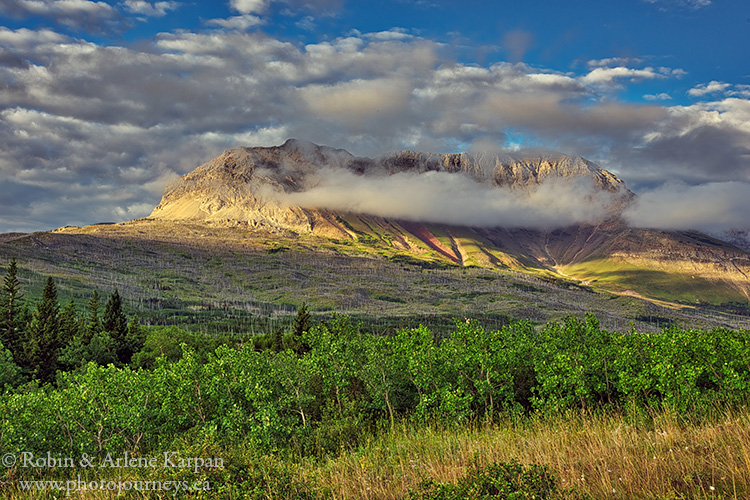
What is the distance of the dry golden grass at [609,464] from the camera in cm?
891

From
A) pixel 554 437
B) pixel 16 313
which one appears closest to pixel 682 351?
pixel 554 437

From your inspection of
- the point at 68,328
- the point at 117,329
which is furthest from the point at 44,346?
the point at 117,329

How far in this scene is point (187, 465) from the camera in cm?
1068

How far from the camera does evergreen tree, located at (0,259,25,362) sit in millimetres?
91250

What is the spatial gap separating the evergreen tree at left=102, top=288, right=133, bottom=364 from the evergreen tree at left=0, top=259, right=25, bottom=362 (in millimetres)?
16924

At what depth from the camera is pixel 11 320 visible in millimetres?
98312

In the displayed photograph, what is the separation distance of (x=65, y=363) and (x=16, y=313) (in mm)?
32299

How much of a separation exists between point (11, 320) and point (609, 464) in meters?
124

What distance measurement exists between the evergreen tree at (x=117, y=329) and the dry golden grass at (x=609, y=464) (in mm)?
110459

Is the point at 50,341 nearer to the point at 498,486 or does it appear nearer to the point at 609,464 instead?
the point at 498,486

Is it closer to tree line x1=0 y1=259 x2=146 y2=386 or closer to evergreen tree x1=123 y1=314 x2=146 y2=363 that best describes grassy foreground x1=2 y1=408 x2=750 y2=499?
tree line x1=0 y1=259 x2=146 y2=386

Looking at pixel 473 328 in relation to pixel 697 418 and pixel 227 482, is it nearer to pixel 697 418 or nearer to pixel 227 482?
pixel 697 418

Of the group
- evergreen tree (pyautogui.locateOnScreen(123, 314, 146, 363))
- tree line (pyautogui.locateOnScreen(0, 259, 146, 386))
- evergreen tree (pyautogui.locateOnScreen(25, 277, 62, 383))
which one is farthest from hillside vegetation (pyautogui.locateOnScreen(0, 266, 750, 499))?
evergreen tree (pyautogui.locateOnScreen(123, 314, 146, 363))

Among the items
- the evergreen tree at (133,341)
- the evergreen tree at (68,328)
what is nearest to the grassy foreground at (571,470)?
the evergreen tree at (68,328)
